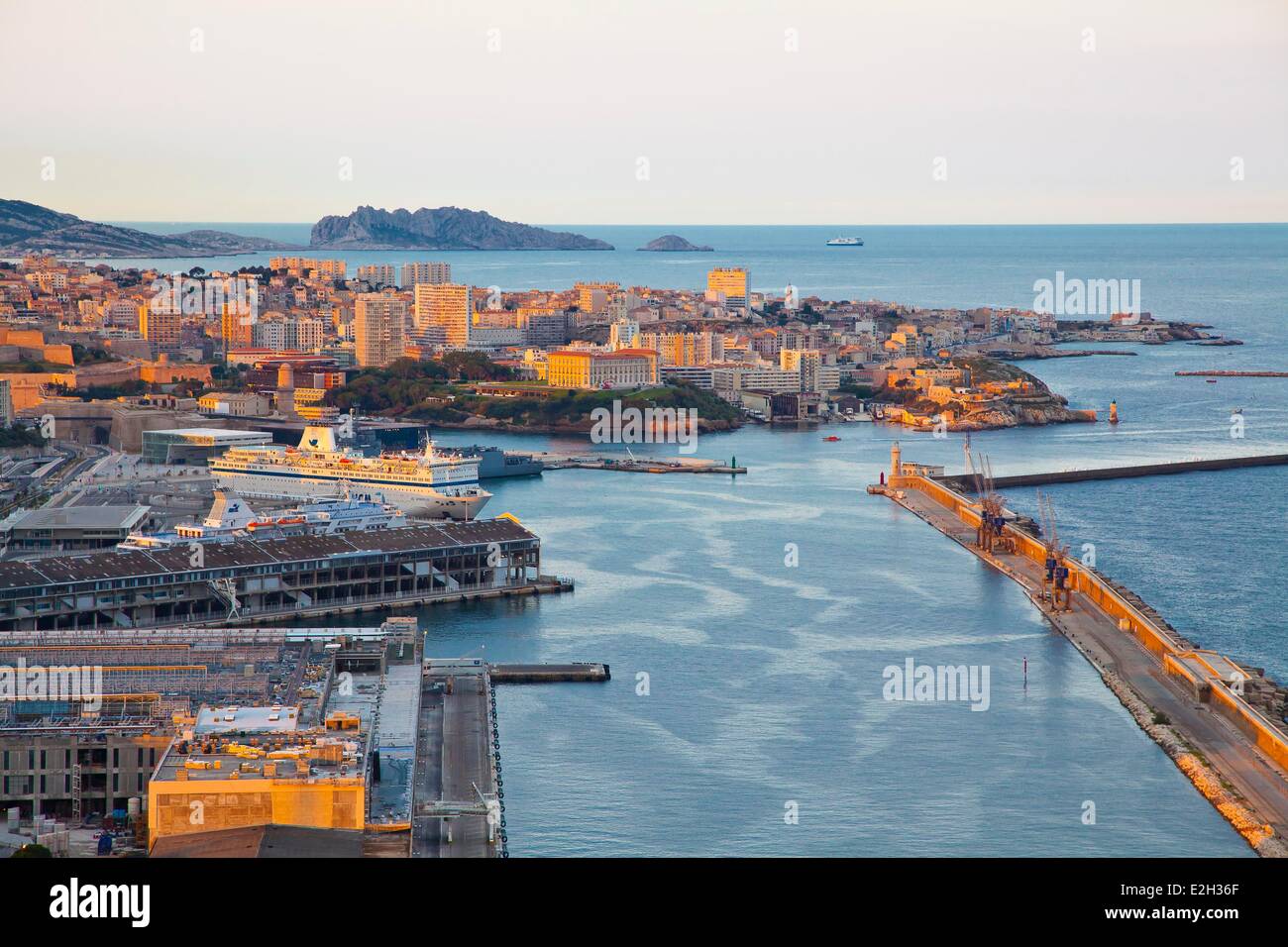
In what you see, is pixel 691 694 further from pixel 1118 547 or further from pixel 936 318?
pixel 936 318

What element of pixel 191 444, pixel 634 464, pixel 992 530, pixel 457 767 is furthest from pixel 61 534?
pixel 634 464

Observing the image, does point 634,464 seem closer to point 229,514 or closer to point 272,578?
point 229,514

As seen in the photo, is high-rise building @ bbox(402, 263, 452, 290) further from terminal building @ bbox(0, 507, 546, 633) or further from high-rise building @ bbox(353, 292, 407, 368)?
Answer: terminal building @ bbox(0, 507, 546, 633)

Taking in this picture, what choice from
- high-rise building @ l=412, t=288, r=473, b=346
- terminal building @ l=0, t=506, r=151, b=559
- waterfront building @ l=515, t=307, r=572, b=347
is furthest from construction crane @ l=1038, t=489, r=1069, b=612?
waterfront building @ l=515, t=307, r=572, b=347

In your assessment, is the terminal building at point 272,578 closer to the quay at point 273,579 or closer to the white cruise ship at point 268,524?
the quay at point 273,579

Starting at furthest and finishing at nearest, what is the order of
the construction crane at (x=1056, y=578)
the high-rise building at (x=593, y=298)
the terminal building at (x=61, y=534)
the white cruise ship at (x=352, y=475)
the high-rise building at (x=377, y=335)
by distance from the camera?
the high-rise building at (x=593, y=298) → the high-rise building at (x=377, y=335) → the white cruise ship at (x=352, y=475) → the terminal building at (x=61, y=534) → the construction crane at (x=1056, y=578)

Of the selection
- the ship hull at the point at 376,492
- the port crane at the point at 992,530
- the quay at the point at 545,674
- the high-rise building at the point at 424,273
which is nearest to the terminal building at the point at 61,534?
the ship hull at the point at 376,492
